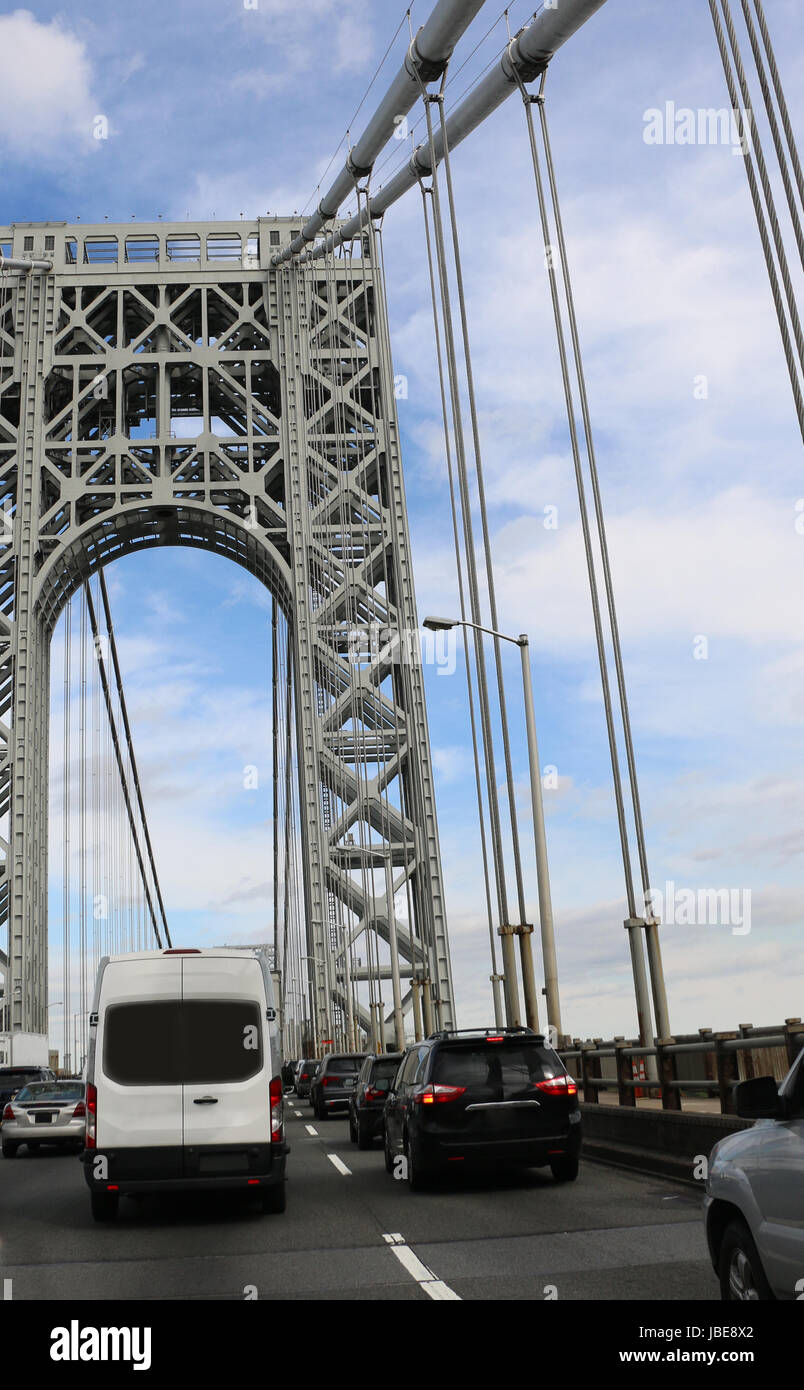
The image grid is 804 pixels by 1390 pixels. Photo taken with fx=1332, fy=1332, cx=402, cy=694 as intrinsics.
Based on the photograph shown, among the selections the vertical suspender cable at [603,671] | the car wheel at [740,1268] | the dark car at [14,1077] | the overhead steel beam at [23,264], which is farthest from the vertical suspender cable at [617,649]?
the overhead steel beam at [23,264]

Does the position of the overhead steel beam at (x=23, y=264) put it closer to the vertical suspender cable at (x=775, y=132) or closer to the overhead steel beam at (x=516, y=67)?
the overhead steel beam at (x=516, y=67)

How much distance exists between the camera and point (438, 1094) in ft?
43.0

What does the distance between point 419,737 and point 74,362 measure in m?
20.6

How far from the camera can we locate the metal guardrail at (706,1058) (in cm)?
1223

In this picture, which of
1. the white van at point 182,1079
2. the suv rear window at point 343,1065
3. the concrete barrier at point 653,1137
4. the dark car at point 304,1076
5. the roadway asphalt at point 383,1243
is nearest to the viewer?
the roadway asphalt at point 383,1243

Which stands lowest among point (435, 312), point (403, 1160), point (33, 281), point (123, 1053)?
point (403, 1160)

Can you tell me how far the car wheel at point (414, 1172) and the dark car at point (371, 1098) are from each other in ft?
22.8

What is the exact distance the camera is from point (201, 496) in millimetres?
52656

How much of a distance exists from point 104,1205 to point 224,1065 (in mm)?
1651

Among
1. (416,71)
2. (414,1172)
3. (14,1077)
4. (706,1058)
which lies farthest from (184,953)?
(14,1077)

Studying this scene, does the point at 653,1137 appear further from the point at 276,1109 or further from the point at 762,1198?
the point at 762,1198
